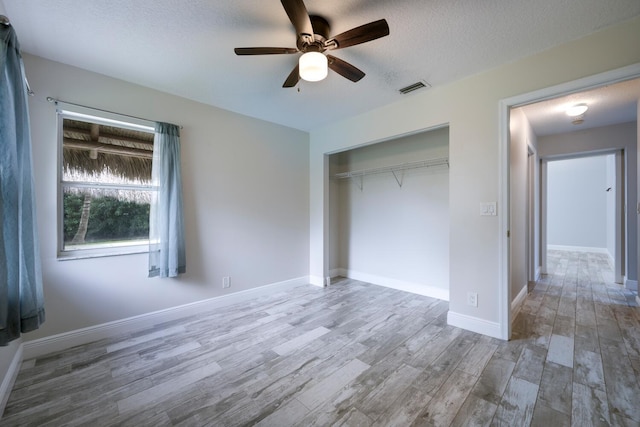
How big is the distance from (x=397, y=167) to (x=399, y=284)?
5.80 feet

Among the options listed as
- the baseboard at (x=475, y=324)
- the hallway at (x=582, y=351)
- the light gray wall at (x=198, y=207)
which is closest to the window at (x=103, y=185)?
the light gray wall at (x=198, y=207)

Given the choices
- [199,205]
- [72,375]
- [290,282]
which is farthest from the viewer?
[290,282]

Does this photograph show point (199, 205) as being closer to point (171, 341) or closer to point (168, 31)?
point (171, 341)

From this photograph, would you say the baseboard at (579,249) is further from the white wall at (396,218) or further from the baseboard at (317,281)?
the baseboard at (317,281)

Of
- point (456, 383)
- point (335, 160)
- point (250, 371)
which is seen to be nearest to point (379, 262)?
point (335, 160)

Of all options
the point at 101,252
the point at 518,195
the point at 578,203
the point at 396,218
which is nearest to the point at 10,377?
the point at 101,252

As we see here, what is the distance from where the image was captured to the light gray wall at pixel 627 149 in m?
3.75

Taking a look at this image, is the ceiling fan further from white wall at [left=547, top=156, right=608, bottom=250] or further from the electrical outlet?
white wall at [left=547, top=156, right=608, bottom=250]

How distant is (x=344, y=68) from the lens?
1.98m

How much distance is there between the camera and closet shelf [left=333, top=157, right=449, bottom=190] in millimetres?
3422

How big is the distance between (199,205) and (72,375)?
179 centimetres

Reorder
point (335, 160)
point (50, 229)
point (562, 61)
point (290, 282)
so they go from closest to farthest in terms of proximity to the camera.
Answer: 1. point (562, 61)
2. point (50, 229)
3. point (290, 282)
4. point (335, 160)

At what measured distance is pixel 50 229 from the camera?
7.27 ft

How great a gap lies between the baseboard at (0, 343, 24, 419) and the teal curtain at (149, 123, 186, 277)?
1001mm
